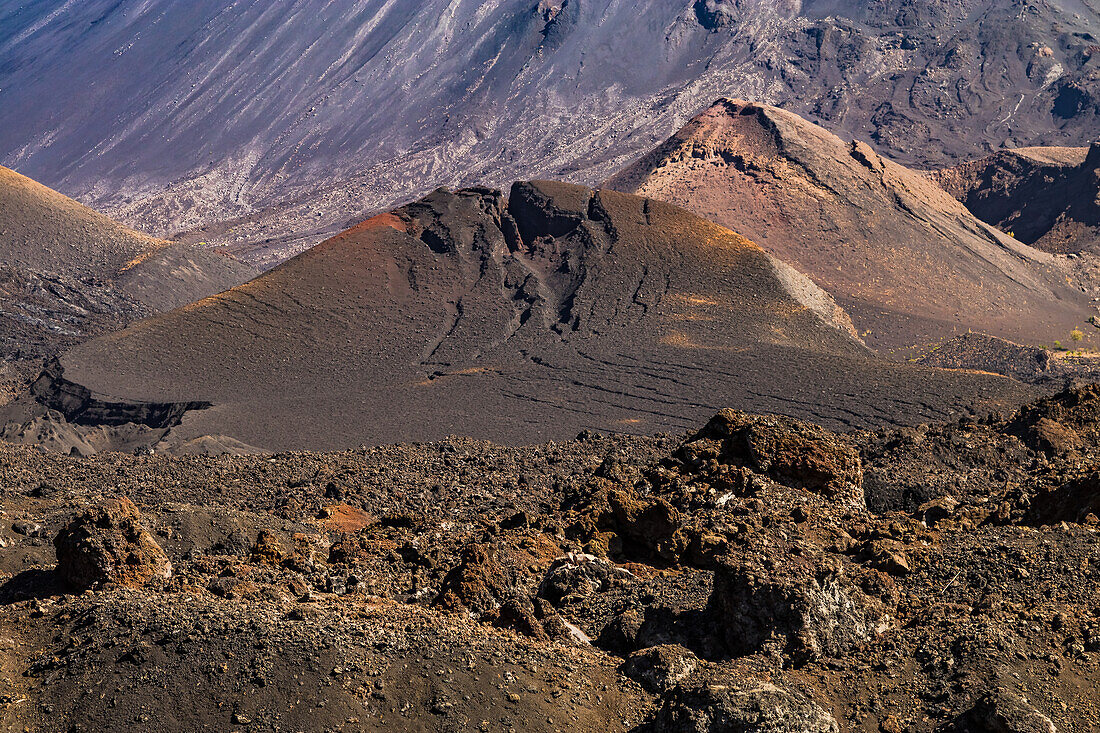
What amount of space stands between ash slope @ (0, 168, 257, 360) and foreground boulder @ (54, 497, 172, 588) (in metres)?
37.9

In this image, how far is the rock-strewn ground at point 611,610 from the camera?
27.4ft

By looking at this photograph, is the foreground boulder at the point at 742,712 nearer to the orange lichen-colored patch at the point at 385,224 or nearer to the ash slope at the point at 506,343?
the ash slope at the point at 506,343

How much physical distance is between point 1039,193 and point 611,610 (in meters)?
63.6

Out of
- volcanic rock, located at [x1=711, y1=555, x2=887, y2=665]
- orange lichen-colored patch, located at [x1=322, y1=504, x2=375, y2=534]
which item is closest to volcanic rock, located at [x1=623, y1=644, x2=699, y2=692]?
volcanic rock, located at [x1=711, y1=555, x2=887, y2=665]

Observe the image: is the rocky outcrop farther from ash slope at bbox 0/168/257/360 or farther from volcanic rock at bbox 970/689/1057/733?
volcanic rock at bbox 970/689/1057/733

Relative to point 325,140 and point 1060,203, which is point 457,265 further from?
point 325,140

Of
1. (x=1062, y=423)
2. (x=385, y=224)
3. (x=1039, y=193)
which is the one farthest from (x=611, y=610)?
(x=1039, y=193)

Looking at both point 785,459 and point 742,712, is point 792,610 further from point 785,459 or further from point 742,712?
point 785,459

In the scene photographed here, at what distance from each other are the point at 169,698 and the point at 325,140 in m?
113

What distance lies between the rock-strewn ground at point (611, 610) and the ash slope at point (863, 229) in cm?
2997

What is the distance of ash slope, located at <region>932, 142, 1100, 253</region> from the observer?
196 ft

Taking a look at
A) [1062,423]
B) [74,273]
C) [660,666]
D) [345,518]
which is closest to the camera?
[660,666]

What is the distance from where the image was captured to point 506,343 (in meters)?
39.6

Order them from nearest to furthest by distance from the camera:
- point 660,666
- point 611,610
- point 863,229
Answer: point 660,666 < point 611,610 < point 863,229
